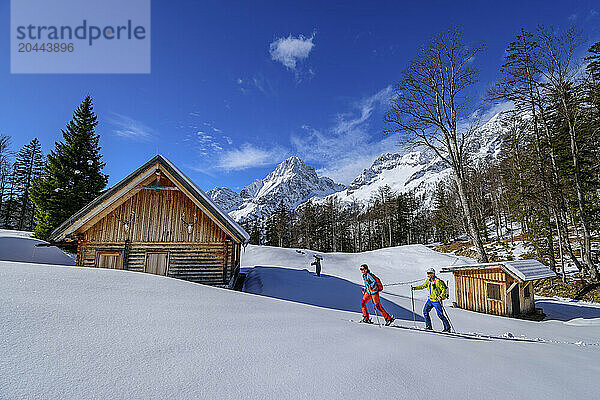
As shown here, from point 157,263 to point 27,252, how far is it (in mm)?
13888

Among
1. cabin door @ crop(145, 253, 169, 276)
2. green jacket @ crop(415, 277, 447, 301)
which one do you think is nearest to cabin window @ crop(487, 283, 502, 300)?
green jacket @ crop(415, 277, 447, 301)

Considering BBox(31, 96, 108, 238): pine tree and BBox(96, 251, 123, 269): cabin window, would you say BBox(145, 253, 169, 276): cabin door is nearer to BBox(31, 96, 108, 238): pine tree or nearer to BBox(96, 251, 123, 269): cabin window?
BBox(96, 251, 123, 269): cabin window

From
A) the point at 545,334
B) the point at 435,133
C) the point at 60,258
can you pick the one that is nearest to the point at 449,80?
the point at 435,133

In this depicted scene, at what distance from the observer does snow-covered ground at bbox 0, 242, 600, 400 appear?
8.96 feet

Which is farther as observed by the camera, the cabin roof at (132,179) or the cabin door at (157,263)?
the cabin door at (157,263)

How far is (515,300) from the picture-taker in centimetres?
1568

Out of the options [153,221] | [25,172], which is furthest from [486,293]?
[25,172]

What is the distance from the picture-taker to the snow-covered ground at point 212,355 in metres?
2.73

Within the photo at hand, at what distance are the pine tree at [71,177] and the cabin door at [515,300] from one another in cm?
3221

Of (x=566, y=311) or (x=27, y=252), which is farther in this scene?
(x=27, y=252)

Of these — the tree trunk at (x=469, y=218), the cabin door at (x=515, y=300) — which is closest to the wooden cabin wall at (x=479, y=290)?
the cabin door at (x=515, y=300)

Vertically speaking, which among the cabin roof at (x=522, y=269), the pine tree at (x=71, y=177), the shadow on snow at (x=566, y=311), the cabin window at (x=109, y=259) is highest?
the pine tree at (x=71, y=177)

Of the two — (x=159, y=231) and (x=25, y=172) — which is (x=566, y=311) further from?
(x=25, y=172)

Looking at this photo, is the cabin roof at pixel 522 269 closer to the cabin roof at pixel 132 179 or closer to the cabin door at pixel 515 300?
the cabin door at pixel 515 300
